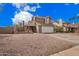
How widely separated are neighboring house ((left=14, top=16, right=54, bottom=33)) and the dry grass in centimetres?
5

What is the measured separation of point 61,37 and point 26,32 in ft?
1.02

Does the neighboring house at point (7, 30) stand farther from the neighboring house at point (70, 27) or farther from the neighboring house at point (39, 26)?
the neighboring house at point (70, 27)

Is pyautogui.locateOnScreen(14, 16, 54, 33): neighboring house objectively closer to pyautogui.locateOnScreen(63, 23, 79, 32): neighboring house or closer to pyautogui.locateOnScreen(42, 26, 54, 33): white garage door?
pyautogui.locateOnScreen(42, 26, 54, 33): white garage door

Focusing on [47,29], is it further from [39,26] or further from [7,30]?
[7,30]

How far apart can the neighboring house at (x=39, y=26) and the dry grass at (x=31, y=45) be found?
5cm

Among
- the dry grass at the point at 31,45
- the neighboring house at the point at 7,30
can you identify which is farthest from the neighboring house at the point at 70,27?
the neighboring house at the point at 7,30

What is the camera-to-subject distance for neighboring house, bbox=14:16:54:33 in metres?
1.88

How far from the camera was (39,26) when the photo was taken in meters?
1.89

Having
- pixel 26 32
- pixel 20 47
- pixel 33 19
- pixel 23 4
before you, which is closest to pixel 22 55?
pixel 20 47

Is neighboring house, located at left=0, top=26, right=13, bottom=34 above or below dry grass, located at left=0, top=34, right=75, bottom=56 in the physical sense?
above

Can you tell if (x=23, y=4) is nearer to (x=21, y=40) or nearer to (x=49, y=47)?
(x=21, y=40)

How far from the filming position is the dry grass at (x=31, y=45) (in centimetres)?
185

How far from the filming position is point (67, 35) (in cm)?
187

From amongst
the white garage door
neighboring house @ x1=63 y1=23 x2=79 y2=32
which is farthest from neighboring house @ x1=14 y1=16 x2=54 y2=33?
neighboring house @ x1=63 y1=23 x2=79 y2=32
